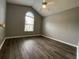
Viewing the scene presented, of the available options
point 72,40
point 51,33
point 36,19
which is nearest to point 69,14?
point 72,40

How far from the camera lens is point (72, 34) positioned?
13.4 feet

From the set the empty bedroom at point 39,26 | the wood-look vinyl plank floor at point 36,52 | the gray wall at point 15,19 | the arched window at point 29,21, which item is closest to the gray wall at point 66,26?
the empty bedroom at point 39,26

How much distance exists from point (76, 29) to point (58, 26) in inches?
59.4

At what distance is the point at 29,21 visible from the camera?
6.99 metres

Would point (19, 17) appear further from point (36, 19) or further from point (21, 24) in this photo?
point (36, 19)

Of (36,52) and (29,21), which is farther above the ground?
(29,21)

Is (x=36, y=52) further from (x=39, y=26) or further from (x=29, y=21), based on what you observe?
(x=39, y=26)

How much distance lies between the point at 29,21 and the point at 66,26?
3719 mm

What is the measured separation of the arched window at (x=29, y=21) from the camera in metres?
6.78

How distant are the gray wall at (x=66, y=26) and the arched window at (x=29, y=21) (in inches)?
74.9

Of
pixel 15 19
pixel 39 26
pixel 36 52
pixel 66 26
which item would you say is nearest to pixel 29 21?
pixel 39 26

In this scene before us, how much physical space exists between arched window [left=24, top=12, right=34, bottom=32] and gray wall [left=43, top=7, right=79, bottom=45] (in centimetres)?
190

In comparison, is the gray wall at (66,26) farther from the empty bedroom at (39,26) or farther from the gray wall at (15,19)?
the gray wall at (15,19)

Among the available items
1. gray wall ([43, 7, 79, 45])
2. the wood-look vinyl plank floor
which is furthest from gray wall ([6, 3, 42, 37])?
the wood-look vinyl plank floor
